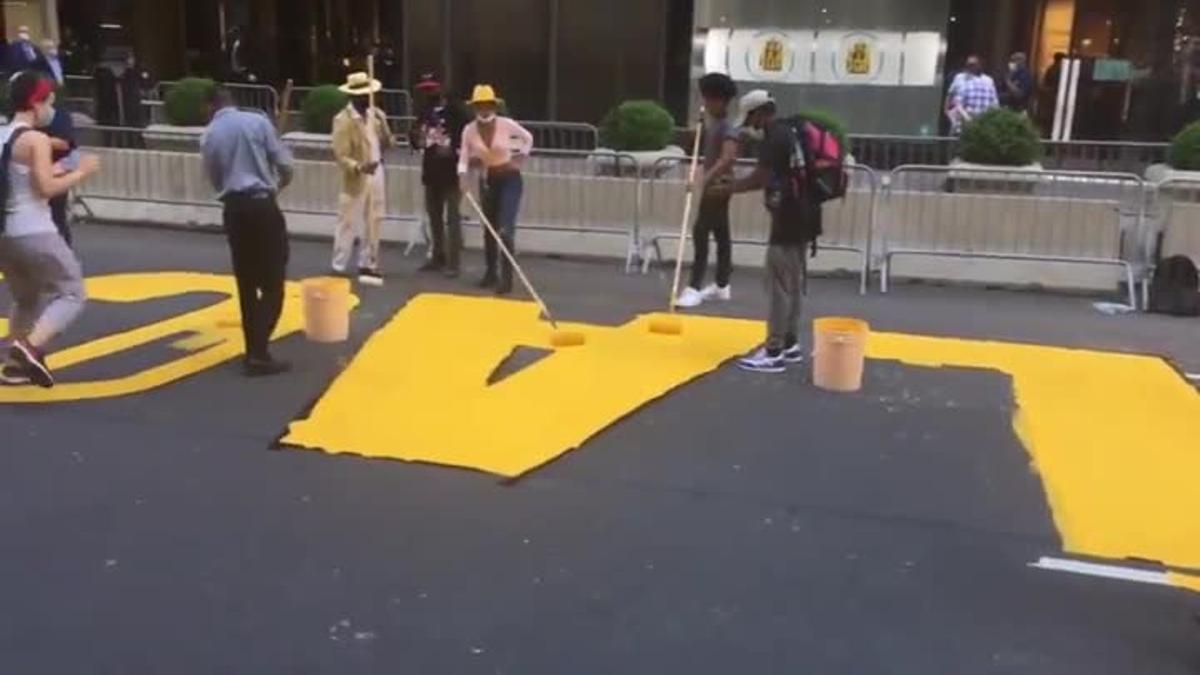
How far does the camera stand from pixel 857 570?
483 centimetres

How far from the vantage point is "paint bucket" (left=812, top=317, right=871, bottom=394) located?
7.37 m

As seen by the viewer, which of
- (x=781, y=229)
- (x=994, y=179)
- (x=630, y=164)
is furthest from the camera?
(x=630, y=164)

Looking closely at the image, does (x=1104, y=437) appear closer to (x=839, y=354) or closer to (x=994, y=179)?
(x=839, y=354)

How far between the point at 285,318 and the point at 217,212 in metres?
5.09

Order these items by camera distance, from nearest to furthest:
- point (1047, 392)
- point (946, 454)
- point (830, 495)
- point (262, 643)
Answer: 1. point (262, 643)
2. point (830, 495)
3. point (946, 454)
4. point (1047, 392)

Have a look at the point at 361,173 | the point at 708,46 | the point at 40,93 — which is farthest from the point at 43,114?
the point at 708,46

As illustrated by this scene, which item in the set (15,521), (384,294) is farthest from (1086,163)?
(15,521)

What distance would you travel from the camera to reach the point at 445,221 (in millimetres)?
11367

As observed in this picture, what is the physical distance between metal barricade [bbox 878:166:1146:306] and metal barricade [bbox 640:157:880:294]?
0.18m

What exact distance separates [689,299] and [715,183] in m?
1.04

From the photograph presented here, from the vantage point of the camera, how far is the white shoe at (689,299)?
9.99 m

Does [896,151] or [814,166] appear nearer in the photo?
[814,166]

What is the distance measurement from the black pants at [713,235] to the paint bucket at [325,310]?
9.58ft

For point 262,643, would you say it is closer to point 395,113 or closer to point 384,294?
point 384,294
